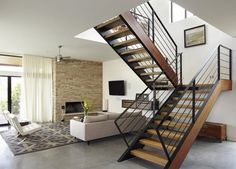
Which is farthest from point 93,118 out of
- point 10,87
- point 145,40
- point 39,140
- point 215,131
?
point 10,87

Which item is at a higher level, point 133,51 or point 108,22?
point 108,22

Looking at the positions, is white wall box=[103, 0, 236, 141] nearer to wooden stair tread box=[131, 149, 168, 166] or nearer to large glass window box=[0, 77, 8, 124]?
wooden stair tread box=[131, 149, 168, 166]

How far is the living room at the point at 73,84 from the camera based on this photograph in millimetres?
3645

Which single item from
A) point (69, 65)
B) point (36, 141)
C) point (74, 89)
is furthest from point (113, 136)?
point (69, 65)

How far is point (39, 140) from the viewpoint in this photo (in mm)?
5078

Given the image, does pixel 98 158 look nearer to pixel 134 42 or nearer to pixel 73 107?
pixel 134 42

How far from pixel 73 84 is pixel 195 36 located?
5.44 metres

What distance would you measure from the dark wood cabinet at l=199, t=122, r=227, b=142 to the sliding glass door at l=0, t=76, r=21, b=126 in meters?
6.93

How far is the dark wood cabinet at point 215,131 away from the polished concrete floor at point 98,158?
→ 9.6 inches

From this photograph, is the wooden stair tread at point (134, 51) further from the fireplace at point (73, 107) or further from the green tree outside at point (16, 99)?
the green tree outside at point (16, 99)

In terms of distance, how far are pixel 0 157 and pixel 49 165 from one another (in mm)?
1249

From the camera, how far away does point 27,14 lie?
3.63 metres

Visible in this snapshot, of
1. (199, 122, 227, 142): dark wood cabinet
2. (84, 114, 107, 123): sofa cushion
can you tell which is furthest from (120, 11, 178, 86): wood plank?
(84, 114, 107, 123): sofa cushion

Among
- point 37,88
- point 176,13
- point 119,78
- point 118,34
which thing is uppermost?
point 176,13
